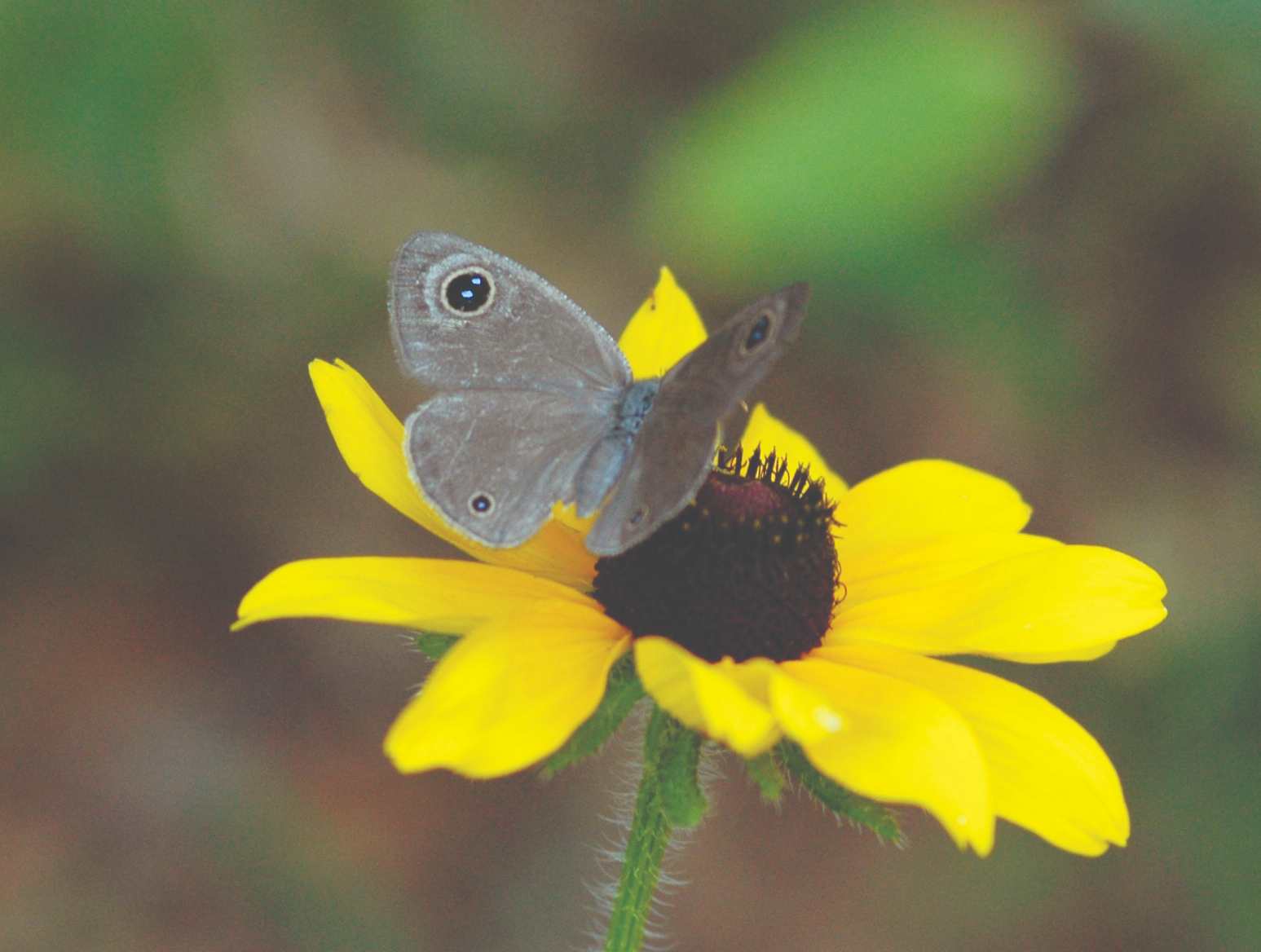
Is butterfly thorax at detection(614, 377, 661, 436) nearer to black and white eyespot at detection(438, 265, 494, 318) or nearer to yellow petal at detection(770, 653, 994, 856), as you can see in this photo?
black and white eyespot at detection(438, 265, 494, 318)

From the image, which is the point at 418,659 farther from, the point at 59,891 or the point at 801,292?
the point at 801,292

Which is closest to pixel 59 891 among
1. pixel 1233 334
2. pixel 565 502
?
pixel 565 502

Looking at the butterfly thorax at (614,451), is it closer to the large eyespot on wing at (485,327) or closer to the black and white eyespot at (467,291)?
the large eyespot on wing at (485,327)

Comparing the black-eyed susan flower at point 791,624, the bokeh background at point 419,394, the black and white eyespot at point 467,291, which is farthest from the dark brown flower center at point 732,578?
the bokeh background at point 419,394

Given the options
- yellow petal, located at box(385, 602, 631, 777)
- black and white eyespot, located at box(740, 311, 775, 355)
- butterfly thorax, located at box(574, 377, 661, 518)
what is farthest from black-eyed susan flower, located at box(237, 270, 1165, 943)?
black and white eyespot, located at box(740, 311, 775, 355)

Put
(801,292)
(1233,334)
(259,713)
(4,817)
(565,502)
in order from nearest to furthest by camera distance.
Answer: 1. (801,292)
2. (565,502)
3. (4,817)
4. (259,713)
5. (1233,334)

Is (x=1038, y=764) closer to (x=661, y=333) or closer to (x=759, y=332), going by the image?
(x=759, y=332)
